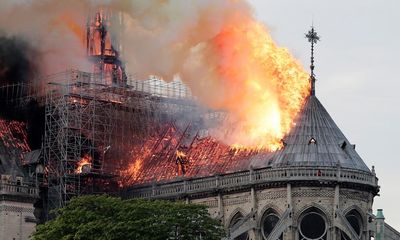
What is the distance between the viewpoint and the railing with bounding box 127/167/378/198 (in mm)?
120000

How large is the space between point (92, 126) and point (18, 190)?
27.8 ft

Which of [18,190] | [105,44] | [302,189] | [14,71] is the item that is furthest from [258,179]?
[14,71]

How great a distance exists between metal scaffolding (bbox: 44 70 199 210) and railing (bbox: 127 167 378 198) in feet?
20.3

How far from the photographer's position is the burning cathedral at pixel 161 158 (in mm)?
120562

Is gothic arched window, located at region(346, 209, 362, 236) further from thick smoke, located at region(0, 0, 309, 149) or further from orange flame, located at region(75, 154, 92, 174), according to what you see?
orange flame, located at region(75, 154, 92, 174)

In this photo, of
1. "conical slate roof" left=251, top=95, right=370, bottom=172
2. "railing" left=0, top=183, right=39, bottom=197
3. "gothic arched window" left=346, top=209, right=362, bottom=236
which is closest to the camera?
"conical slate roof" left=251, top=95, right=370, bottom=172

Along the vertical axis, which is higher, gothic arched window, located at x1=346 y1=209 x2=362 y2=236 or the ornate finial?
the ornate finial

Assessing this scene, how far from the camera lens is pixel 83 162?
133 metres

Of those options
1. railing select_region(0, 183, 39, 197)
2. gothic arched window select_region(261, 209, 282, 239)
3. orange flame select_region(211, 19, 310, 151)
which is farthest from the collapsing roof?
railing select_region(0, 183, 39, 197)

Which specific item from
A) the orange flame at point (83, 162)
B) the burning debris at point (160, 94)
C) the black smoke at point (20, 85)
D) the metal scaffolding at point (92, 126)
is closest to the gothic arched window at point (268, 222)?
the burning debris at point (160, 94)

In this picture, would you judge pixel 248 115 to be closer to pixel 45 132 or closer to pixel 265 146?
pixel 265 146

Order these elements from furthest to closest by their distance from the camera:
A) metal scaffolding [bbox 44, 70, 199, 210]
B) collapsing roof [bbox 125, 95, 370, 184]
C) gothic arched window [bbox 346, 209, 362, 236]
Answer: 1. metal scaffolding [bbox 44, 70, 199, 210]
2. collapsing roof [bbox 125, 95, 370, 184]
3. gothic arched window [bbox 346, 209, 362, 236]

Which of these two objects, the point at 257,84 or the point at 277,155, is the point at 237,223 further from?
the point at 257,84

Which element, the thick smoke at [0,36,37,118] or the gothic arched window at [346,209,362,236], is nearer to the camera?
the gothic arched window at [346,209,362,236]
